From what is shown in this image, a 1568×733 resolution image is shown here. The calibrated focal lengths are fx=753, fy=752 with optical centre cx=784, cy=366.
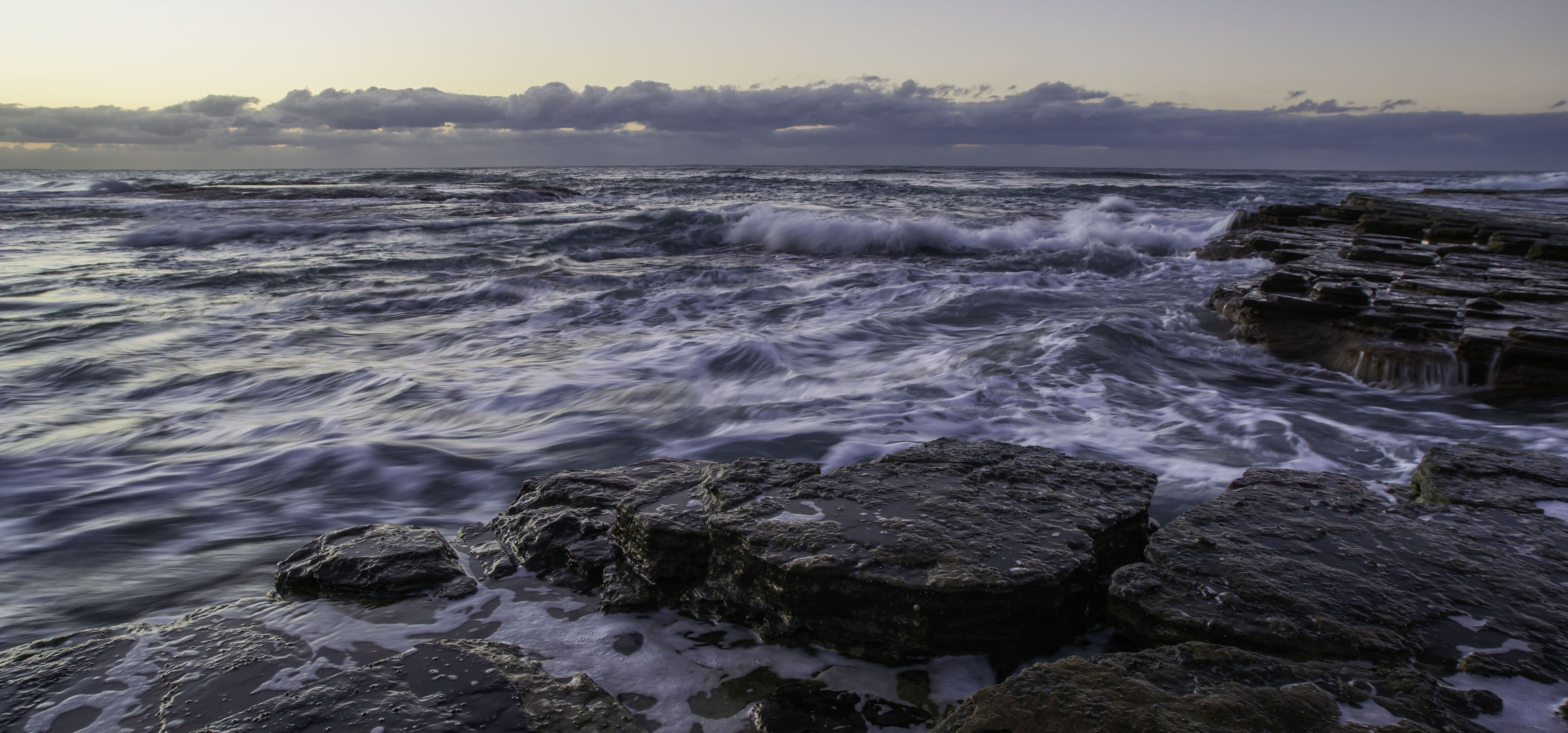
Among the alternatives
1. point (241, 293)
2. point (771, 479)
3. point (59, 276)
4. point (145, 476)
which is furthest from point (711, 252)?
point (771, 479)

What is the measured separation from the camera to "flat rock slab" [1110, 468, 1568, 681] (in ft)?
5.30

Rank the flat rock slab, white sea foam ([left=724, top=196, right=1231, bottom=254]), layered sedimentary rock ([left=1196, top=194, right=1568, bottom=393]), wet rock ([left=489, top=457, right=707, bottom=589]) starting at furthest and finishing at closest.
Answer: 1. white sea foam ([left=724, top=196, right=1231, bottom=254])
2. layered sedimentary rock ([left=1196, top=194, right=1568, bottom=393])
3. wet rock ([left=489, top=457, right=707, bottom=589])
4. the flat rock slab

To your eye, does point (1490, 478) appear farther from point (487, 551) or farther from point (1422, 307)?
point (1422, 307)

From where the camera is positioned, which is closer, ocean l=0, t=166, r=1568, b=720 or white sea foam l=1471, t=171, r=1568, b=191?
ocean l=0, t=166, r=1568, b=720

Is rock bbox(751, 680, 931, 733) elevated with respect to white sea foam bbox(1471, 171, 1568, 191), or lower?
lower

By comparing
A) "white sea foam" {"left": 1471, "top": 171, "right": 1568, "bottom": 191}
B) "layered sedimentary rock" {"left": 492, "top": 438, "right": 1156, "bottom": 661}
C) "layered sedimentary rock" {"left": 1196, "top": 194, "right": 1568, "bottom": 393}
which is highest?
"white sea foam" {"left": 1471, "top": 171, "right": 1568, "bottom": 191}

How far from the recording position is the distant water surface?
3207mm

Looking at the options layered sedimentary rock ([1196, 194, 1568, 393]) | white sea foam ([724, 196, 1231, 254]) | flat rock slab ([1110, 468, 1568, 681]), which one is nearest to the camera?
flat rock slab ([1110, 468, 1568, 681])

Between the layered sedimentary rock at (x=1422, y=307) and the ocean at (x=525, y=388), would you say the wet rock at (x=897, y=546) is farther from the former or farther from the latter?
the layered sedimentary rock at (x=1422, y=307)

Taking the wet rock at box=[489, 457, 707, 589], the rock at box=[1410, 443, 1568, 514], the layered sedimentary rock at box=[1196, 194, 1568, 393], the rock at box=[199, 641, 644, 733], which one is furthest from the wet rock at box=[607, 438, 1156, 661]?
the layered sedimentary rock at box=[1196, 194, 1568, 393]

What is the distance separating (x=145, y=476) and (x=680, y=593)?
304 centimetres

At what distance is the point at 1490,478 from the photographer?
2512 mm

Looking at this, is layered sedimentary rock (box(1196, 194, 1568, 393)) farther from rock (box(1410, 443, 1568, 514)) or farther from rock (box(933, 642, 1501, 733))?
rock (box(933, 642, 1501, 733))

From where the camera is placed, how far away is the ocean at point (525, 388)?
3.20 metres
